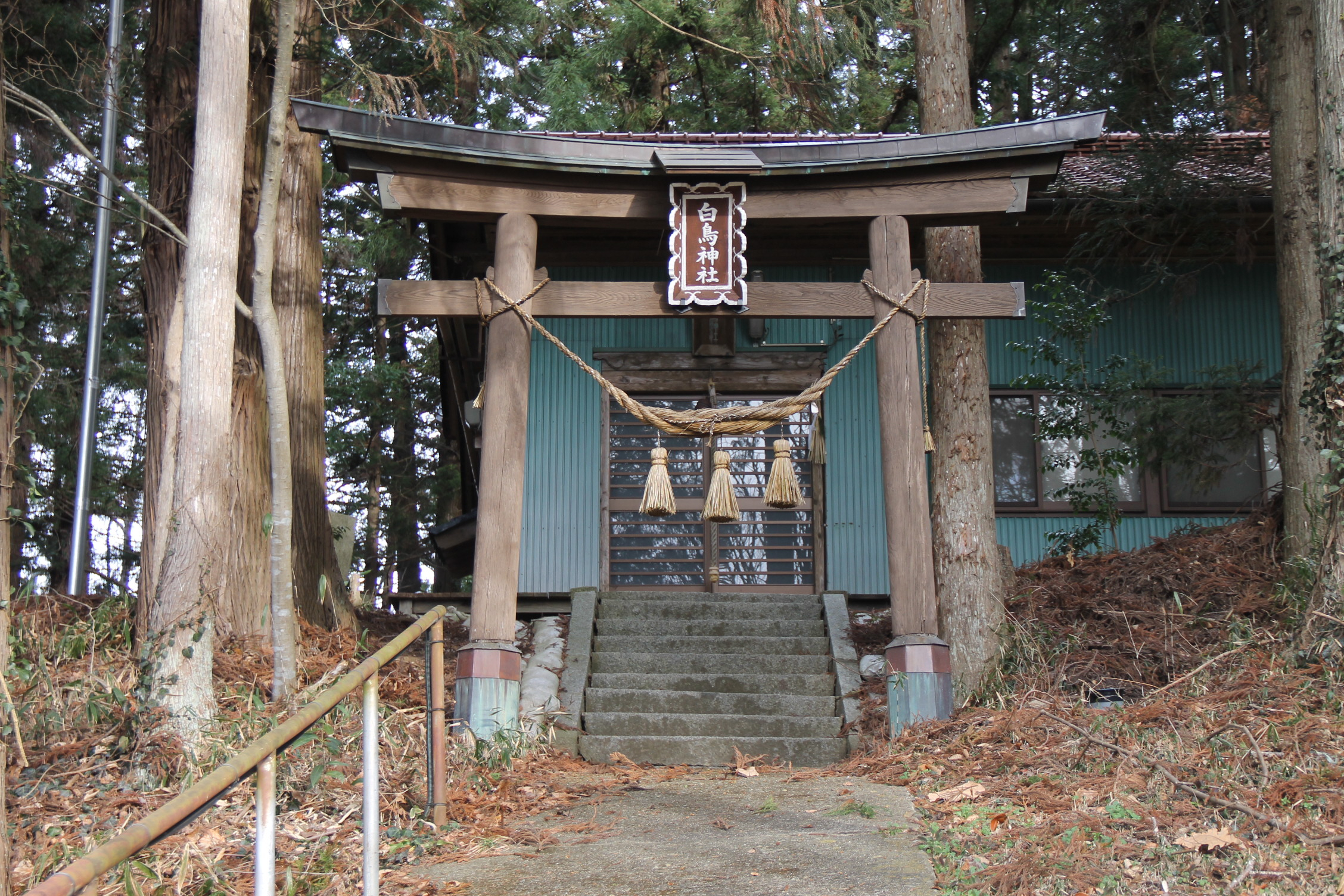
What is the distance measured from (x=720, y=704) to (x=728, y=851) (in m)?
3.22

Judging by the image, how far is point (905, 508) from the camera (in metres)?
7.45

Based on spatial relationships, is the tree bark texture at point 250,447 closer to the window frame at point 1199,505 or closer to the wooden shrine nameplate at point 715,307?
the wooden shrine nameplate at point 715,307

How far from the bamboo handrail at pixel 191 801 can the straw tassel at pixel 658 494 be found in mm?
3352

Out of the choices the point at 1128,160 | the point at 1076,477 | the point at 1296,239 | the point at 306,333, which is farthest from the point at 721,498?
the point at 1128,160

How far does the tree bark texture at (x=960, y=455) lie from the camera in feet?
26.0

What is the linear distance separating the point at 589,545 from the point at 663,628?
2.02 metres

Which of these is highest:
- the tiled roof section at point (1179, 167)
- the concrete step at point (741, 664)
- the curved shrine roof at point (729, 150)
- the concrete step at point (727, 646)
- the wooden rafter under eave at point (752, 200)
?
the tiled roof section at point (1179, 167)

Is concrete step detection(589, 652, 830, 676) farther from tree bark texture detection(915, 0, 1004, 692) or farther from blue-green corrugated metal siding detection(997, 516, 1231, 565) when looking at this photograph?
blue-green corrugated metal siding detection(997, 516, 1231, 565)

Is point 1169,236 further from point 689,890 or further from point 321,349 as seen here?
point 689,890

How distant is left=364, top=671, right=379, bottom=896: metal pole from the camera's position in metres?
3.70

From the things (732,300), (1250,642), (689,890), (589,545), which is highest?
(732,300)

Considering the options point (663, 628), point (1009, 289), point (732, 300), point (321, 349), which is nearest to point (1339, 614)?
point (1009, 289)

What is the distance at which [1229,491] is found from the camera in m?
11.3

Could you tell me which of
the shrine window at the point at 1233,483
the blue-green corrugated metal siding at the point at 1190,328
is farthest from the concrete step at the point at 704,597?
the shrine window at the point at 1233,483
